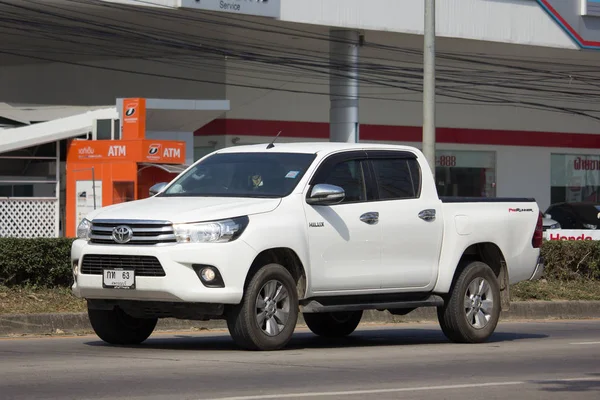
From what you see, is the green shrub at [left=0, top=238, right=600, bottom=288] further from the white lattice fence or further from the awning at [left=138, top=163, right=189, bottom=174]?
the awning at [left=138, top=163, right=189, bottom=174]

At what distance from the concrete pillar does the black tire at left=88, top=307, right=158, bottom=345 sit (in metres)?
27.1

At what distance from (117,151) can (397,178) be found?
13.1m

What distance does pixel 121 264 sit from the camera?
35.2 ft

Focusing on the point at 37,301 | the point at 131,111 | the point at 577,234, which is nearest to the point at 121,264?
the point at 37,301

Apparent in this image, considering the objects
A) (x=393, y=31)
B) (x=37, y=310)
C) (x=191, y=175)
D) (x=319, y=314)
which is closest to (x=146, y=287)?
(x=191, y=175)

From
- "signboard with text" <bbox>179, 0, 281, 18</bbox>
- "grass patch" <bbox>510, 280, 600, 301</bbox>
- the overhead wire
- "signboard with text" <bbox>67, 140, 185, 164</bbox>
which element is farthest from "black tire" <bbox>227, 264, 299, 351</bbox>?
"signboard with text" <bbox>179, 0, 281, 18</bbox>

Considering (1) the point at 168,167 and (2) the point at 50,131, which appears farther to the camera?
(2) the point at 50,131

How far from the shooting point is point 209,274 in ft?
34.5

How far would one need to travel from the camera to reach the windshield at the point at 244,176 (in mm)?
11523

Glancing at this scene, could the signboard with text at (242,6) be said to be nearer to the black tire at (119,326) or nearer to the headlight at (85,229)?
the black tire at (119,326)

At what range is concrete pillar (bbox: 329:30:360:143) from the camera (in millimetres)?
38875

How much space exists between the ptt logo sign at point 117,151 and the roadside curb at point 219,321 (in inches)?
373

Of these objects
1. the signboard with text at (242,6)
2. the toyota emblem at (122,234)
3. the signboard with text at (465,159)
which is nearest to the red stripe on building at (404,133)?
the signboard with text at (465,159)

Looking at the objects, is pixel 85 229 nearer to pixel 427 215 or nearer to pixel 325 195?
pixel 325 195
